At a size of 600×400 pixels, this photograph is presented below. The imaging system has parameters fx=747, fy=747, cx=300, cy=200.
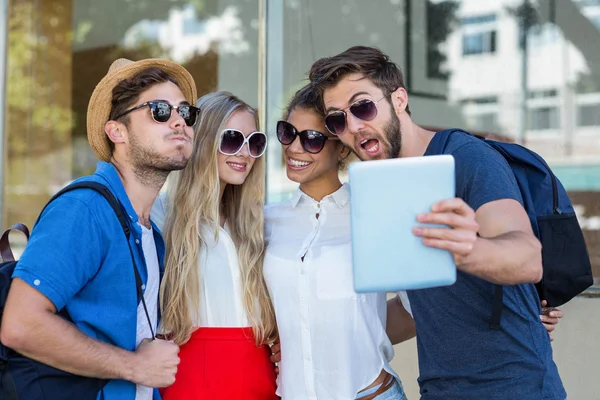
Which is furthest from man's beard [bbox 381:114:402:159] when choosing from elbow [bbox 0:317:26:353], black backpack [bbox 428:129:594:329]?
elbow [bbox 0:317:26:353]

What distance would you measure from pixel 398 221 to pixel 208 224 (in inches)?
54.5

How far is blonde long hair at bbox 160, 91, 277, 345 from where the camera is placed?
2.86m

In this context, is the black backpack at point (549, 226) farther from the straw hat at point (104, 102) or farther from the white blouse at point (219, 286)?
the straw hat at point (104, 102)

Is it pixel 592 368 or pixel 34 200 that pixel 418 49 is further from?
pixel 34 200

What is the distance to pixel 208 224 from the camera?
120 inches

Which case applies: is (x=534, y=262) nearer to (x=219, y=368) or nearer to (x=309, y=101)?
(x=219, y=368)

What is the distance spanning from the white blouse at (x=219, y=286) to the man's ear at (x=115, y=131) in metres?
0.54

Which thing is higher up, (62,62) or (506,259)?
(62,62)

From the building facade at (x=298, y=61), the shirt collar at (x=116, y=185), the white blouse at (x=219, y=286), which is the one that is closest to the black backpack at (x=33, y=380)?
the shirt collar at (x=116, y=185)

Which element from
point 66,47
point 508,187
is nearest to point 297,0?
point 66,47

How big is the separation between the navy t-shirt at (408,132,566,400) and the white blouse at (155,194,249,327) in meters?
0.83

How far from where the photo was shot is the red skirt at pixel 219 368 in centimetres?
281

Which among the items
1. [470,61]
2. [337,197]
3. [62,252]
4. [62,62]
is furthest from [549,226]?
[62,62]

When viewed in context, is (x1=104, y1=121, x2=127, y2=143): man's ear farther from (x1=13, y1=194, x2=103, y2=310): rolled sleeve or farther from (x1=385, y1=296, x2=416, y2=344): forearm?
(x1=385, y1=296, x2=416, y2=344): forearm
